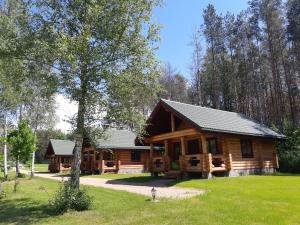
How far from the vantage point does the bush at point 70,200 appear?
1127cm

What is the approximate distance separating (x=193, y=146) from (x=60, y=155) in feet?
74.4

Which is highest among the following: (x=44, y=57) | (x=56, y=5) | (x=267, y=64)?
(x=267, y=64)

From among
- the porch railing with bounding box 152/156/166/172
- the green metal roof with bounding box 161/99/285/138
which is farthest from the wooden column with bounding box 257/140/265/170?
the porch railing with bounding box 152/156/166/172

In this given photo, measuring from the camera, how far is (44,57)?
38.5ft

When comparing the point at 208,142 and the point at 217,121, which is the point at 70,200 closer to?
the point at 217,121

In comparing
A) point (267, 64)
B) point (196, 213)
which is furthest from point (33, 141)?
point (267, 64)

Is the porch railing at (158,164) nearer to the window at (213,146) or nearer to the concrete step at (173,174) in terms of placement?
the concrete step at (173,174)

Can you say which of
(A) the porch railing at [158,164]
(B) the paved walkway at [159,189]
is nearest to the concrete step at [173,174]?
(A) the porch railing at [158,164]

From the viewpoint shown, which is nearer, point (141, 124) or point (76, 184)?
point (76, 184)

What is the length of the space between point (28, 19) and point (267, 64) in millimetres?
36780

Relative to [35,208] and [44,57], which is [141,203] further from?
[44,57]

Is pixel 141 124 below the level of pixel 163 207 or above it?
above

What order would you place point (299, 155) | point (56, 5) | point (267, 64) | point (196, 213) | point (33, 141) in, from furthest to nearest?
1. point (267, 64)
2. point (299, 155)
3. point (33, 141)
4. point (56, 5)
5. point (196, 213)

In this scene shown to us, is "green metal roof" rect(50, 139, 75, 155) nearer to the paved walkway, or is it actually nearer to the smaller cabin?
the smaller cabin
